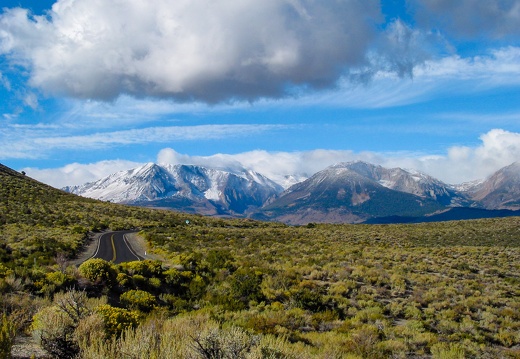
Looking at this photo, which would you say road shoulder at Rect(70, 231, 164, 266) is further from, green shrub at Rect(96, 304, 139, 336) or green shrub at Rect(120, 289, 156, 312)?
green shrub at Rect(96, 304, 139, 336)

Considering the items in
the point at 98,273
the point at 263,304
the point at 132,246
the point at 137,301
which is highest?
the point at 98,273

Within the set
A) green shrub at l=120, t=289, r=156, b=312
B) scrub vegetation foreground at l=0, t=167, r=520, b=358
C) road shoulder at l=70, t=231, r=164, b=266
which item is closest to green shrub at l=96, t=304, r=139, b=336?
scrub vegetation foreground at l=0, t=167, r=520, b=358

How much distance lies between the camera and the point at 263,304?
56.4 ft

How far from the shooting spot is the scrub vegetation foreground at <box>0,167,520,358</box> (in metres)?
7.92

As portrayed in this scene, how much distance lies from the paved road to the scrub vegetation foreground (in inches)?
90.6

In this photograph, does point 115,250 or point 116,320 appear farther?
point 115,250

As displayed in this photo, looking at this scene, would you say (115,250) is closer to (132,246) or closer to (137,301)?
(132,246)

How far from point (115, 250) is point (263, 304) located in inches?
887

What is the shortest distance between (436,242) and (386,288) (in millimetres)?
36855

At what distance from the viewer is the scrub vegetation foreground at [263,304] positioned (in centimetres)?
792

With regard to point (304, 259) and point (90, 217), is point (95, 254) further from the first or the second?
point (90, 217)

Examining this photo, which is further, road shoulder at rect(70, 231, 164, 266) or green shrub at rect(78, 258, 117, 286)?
road shoulder at rect(70, 231, 164, 266)

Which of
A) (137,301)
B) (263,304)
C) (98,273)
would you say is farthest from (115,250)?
(263,304)

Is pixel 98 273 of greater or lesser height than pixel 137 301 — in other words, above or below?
above
